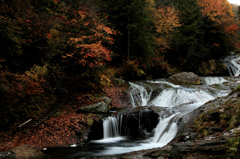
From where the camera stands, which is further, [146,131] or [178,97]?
[178,97]

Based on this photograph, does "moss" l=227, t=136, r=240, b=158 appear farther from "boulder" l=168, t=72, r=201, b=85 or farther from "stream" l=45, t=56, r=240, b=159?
"boulder" l=168, t=72, r=201, b=85

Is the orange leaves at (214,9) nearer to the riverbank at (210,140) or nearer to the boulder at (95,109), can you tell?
the riverbank at (210,140)

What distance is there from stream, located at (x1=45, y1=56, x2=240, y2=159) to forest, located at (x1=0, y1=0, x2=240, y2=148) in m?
2.72

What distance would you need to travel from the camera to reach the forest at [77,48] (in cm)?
772

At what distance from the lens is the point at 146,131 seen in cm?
902

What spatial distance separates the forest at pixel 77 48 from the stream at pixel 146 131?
2720 mm

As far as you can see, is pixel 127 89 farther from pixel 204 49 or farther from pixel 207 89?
pixel 204 49

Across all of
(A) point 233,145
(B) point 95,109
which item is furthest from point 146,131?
(A) point 233,145

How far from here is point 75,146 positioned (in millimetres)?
7582

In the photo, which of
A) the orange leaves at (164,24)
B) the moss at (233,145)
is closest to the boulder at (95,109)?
the moss at (233,145)

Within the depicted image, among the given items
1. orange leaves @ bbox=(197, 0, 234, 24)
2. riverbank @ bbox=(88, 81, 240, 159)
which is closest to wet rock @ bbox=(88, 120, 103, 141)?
riverbank @ bbox=(88, 81, 240, 159)

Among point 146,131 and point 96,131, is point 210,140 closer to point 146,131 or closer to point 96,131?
point 146,131

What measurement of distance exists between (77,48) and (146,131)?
6.57 meters

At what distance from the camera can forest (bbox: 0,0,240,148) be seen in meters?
7.72
